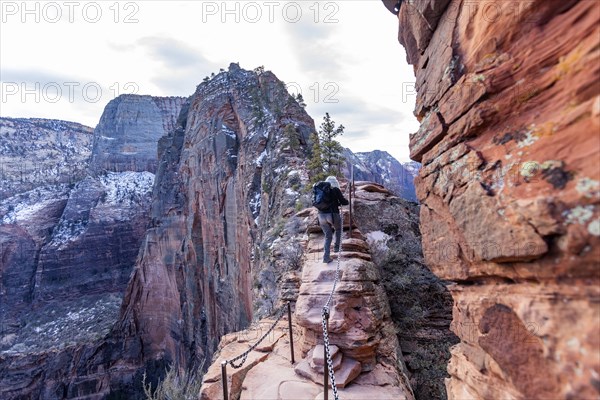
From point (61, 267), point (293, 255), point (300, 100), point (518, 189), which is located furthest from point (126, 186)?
point (518, 189)

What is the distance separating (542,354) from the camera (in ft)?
7.73

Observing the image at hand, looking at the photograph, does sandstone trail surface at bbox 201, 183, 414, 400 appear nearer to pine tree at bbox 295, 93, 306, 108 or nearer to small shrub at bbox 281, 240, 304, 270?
small shrub at bbox 281, 240, 304, 270

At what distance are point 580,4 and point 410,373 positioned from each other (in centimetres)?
706

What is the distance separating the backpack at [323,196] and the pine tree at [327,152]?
8.42 metres

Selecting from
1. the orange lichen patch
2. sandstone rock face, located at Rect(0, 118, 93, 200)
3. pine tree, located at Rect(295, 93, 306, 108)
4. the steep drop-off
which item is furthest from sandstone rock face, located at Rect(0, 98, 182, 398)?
the orange lichen patch

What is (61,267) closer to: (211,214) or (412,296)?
(211,214)

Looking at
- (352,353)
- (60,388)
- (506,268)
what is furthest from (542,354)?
(60,388)

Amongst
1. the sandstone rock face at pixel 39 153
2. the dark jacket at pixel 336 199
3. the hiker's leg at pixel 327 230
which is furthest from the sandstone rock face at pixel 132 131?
the dark jacket at pixel 336 199

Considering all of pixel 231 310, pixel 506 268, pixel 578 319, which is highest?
pixel 506 268

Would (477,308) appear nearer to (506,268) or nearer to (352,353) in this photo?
(506,268)

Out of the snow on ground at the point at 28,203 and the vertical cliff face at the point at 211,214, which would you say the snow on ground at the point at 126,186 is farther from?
the vertical cliff face at the point at 211,214

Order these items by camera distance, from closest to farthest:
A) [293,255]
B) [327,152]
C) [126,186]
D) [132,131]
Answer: [293,255], [327,152], [126,186], [132,131]

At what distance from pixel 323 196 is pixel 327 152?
9909 mm

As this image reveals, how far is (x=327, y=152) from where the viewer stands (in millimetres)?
16266
